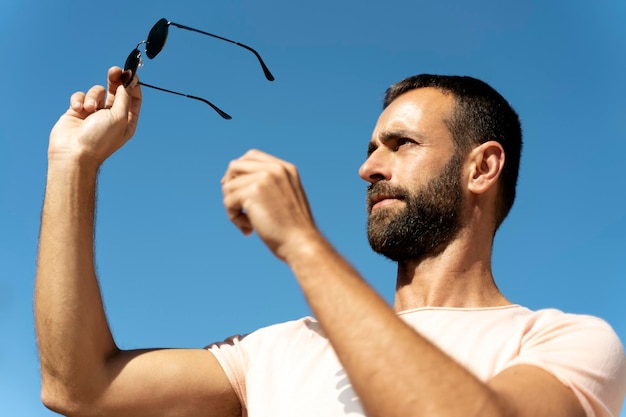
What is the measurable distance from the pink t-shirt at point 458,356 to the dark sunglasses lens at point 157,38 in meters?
1.73

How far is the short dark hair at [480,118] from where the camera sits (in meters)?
4.62

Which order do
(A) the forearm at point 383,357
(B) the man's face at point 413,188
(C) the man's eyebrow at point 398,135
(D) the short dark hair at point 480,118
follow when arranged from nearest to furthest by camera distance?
1. (A) the forearm at point 383,357
2. (B) the man's face at point 413,188
3. (C) the man's eyebrow at point 398,135
4. (D) the short dark hair at point 480,118

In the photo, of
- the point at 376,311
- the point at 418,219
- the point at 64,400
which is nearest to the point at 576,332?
the point at 418,219

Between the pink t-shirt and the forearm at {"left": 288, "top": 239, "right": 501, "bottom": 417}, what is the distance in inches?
28.8

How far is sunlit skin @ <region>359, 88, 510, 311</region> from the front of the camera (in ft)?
13.7

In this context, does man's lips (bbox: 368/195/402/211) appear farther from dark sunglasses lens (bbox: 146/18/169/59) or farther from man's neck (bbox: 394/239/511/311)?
dark sunglasses lens (bbox: 146/18/169/59)

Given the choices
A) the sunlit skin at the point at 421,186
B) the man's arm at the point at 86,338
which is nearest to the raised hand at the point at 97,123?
the man's arm at the point at 86,338

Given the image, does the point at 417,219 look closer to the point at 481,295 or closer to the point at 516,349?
the point at 481,295

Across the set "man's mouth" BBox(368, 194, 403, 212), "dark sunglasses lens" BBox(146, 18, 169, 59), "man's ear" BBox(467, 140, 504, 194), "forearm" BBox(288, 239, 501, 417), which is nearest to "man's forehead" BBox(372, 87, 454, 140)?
"man's ear" BBox(467, 140, 504, 194)

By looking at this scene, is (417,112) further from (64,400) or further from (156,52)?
(64,400)

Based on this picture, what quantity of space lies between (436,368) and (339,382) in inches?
42.6

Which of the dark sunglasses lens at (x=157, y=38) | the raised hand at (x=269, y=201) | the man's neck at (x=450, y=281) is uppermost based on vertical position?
the dark sunglasses lens at (x=157, y=38)

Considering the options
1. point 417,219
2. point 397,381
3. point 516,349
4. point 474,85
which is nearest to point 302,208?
point 397,381

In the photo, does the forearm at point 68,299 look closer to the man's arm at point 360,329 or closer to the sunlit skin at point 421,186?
the man's arm at point 360,329
